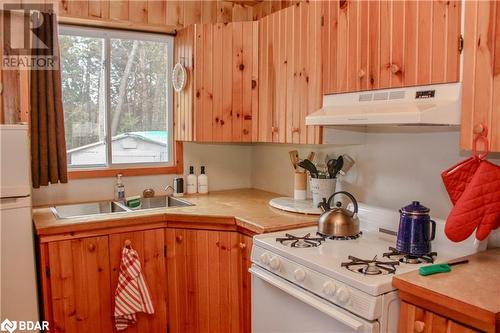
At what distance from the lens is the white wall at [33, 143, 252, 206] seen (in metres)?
2.78

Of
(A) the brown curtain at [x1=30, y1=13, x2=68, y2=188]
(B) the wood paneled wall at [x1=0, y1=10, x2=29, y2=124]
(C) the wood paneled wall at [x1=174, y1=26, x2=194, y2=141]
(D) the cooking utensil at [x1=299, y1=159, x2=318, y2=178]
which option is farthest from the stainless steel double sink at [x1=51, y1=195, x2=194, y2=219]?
(D) the cooking utensil at [x1=299, y1=159, x2=318, y2=178]

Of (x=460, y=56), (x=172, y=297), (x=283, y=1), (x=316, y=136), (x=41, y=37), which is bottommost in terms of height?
(x=172, y=297)

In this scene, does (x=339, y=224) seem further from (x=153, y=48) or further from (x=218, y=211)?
(x=153, y=48)

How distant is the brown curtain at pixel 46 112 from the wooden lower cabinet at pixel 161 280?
58cm

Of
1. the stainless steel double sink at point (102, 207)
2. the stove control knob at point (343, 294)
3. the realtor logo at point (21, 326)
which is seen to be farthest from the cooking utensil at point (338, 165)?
the realtor logo at point (21, 326)

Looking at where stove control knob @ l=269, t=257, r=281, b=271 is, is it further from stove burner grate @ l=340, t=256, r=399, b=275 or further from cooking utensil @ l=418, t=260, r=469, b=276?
cooking utensil @ l=418, t=260, r=469, b=276

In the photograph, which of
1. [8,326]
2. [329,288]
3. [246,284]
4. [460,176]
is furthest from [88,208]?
[460,176]

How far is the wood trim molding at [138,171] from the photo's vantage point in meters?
2.84

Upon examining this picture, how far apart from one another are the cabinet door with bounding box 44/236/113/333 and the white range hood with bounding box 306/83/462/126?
4.41 feet

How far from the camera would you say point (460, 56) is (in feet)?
5.18

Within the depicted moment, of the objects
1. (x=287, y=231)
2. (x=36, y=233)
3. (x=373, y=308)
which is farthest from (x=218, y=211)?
(x=373, y=308)

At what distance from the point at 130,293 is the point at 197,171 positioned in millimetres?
1178

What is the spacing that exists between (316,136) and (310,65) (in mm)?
391

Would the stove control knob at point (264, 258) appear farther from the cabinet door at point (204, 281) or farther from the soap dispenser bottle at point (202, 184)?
the soap dispenser bottle at point (202, 184)
